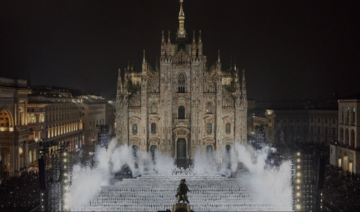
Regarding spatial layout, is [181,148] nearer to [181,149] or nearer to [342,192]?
[181,149]

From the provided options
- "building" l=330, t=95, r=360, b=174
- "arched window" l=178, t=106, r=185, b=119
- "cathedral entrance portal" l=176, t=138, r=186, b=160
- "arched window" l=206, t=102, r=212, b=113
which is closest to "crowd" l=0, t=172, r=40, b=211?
"cathedral entrance portal" l=176, t=138, r=186, b=160

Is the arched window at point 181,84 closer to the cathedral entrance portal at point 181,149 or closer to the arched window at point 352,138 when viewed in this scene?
the cathedral entrance portal at point 181,149

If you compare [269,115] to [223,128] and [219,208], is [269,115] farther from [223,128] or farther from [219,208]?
[219,208]

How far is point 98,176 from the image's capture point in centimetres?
4481

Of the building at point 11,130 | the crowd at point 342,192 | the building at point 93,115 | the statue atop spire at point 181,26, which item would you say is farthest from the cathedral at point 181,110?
the building at point 93,115

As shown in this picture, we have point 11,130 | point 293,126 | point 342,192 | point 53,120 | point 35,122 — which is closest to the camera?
point 342,192

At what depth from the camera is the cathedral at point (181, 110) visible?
2352 inches

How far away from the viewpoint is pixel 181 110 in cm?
6094

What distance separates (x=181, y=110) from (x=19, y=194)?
32.0 meters

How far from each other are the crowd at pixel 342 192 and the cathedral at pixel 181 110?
20.0 meters

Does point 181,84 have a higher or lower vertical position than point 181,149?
higher

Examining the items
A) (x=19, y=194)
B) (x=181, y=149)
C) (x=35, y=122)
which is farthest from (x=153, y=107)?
(x=19, y=194)

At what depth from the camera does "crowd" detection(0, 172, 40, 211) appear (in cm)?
3256

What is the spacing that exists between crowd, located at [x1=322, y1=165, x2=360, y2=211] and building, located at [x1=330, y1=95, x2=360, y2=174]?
429cm
